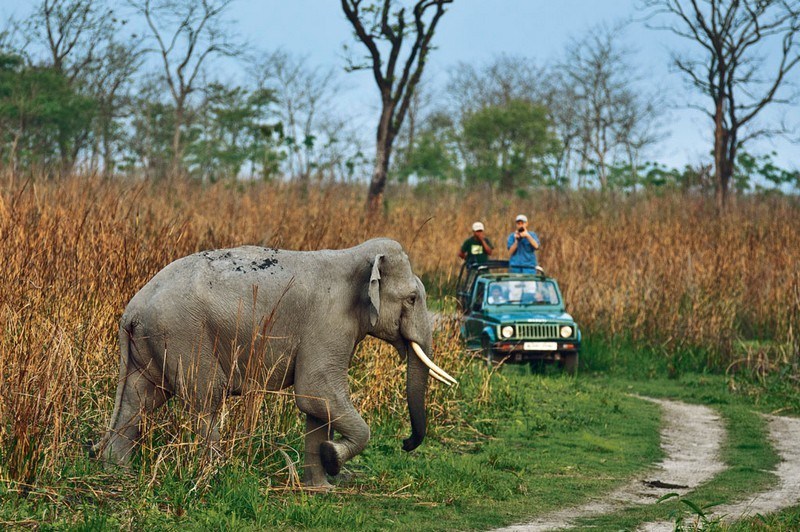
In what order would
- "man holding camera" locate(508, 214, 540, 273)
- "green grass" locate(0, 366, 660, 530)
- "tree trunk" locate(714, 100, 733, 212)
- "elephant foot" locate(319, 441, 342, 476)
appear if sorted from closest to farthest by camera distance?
1. "green grass" locate(0, 366, 660, 530)
2. "elephant foot" locate(319, 441, 342, 476)
3. "man holding camera" locate(508, 214, 540, 273)
4. "tree trunk" locate(714, 100, 733, 212)

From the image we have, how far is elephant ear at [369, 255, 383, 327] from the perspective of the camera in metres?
6.31

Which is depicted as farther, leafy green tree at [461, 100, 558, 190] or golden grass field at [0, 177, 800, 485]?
leafy green tree at [461, 100, 558, 190]

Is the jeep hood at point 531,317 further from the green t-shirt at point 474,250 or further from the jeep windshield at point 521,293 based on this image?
the green t-shirt at point 474,250

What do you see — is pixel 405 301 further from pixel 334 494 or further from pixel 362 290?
pixel 334 494

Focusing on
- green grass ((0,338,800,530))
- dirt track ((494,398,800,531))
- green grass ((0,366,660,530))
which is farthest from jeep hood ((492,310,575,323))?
green grass ((0,366,660,530))

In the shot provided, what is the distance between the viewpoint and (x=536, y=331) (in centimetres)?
1306

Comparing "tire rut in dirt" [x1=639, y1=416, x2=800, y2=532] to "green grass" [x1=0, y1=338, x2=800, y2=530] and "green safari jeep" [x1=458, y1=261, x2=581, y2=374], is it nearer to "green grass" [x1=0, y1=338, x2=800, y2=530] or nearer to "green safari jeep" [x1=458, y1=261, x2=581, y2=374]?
"green grass" [x1=0, y1=338, x2=800, y2=530]

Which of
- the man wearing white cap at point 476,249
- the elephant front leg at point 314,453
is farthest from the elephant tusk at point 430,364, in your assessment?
the man wearing white cap at point 476,249

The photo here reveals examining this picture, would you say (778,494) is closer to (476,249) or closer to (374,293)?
(374,293)

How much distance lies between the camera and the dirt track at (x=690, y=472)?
6871 mm

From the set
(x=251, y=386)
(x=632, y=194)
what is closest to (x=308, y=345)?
(x=251, y=386)

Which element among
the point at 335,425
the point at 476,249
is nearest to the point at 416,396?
the point at 335,425

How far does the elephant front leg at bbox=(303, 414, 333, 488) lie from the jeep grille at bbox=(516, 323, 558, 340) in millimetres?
6680

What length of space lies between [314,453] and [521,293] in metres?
7.56
